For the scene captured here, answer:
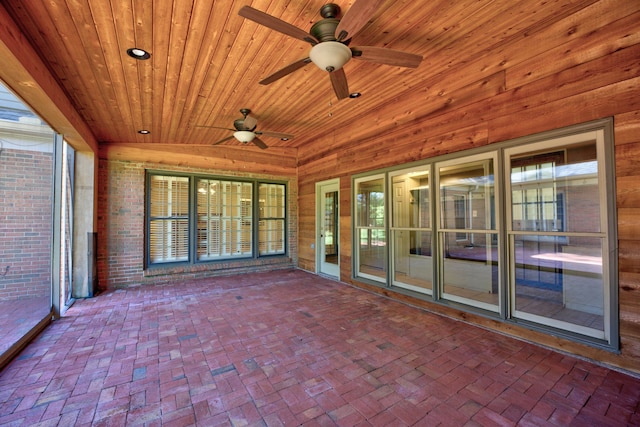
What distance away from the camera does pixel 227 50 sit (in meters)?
2.79

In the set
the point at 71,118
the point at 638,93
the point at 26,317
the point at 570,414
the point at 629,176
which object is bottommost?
the point at 570,414

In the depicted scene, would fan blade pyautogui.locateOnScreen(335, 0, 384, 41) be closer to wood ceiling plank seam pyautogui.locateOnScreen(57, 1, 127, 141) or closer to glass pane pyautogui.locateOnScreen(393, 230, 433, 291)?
wood ceiling plank seam pyautogui.locateOnScreen(57, 1, 127, 141)

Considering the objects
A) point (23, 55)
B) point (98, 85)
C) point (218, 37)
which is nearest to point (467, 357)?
point (218, 37)

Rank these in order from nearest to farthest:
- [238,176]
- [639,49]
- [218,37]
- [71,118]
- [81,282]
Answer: [639,49] → [218,37] → [71,118] → [81,282] → [238,176]

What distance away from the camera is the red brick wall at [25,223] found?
284cm

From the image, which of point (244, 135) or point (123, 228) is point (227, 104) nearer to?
point (244, 135)

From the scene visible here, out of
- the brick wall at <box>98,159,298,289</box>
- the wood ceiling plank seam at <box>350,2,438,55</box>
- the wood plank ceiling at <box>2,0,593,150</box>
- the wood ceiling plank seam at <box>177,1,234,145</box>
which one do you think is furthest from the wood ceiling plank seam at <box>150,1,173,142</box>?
the brick wall at <box>98,159,298,289</box>

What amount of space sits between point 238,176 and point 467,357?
18.7 feet

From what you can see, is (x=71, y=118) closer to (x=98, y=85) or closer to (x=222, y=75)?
(x=98, y=85)

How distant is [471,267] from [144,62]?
191 inches

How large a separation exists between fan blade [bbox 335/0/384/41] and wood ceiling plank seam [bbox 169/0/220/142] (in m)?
1.07

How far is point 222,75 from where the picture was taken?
3.27 m

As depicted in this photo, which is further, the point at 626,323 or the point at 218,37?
the point at 218,37

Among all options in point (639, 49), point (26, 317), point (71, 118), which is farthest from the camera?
point (71, 118)
